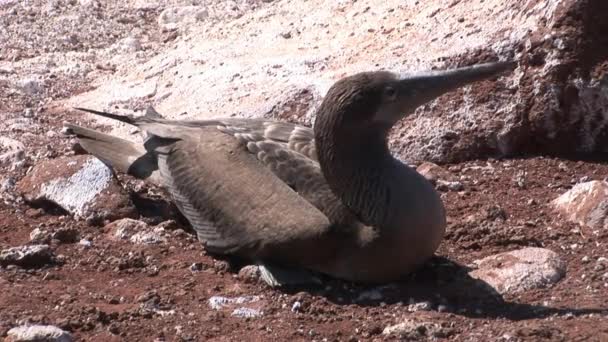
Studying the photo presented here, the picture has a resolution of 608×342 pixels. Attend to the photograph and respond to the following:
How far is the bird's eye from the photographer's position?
265 inches

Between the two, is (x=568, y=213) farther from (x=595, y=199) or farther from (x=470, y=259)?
(x=470, y=259)

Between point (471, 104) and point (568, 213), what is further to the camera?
point (471, 104)

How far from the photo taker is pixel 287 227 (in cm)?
691

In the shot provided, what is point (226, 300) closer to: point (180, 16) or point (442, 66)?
point (442, 66)

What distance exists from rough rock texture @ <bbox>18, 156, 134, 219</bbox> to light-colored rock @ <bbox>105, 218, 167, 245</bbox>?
200 millimetres

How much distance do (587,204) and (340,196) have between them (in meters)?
1.52

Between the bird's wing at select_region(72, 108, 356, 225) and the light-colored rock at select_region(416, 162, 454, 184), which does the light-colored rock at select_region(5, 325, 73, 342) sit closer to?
the bird's wing at select_region(72, 108, 356, 225)

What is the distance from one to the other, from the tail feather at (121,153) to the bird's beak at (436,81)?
202 cm

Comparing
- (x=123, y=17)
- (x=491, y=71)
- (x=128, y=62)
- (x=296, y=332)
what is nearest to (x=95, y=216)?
(x=296, y=332)

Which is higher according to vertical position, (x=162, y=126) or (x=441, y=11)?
(x=441, y=11)

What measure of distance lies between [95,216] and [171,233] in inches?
20.7

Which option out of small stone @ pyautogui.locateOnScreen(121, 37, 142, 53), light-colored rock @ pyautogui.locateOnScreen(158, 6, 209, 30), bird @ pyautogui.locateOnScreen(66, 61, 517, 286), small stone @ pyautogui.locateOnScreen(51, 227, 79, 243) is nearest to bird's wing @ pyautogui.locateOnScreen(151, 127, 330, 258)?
bird @ pyautogui.locateOnScreen(66, 61, 517, 286)

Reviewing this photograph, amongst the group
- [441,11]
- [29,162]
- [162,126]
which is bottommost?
[29,162]

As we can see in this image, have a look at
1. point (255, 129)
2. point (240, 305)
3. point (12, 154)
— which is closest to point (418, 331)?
point (240, 305)
